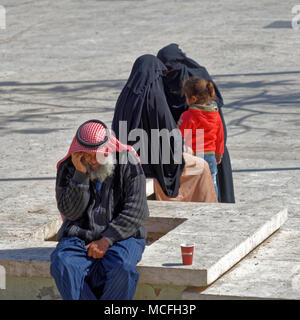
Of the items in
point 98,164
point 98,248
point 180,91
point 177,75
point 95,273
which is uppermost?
point 98,164

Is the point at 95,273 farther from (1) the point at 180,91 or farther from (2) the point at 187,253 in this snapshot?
(1) the point at 180,91

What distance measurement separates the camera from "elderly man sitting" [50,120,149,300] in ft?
16.5

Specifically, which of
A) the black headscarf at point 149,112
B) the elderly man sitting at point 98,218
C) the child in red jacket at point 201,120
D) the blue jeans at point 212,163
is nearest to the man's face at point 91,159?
the elderly man sitting at point 98,218

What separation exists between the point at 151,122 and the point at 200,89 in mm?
541

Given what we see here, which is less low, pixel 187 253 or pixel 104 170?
pixel 104 170

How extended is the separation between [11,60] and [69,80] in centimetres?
257

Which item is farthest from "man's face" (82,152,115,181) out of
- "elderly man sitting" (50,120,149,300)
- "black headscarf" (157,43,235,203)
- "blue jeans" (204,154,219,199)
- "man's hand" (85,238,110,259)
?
"black headscarf" (157,43,235,203)

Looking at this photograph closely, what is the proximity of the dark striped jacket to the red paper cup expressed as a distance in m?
0.33

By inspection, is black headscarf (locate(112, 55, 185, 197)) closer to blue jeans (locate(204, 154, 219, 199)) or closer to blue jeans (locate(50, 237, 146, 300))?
blue jeans (locate(204, 154, 219, 199))

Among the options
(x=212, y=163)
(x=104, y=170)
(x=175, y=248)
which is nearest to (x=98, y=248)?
(x=104, y=170)

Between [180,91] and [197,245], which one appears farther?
[180,91]

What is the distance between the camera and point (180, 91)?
303 inches

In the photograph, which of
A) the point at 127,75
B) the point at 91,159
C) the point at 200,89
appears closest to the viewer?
the point at 91,159
